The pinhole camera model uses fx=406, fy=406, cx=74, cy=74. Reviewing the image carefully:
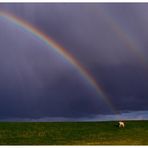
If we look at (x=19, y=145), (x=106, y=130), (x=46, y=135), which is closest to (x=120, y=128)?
(x=106, y=130)

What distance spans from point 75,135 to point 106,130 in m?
4.62

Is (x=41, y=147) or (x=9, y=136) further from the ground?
(x=9, y=136)

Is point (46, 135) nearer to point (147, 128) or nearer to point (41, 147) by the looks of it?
point (41, 147)

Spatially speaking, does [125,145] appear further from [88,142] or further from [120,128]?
[120,128]

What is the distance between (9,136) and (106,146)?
827cm

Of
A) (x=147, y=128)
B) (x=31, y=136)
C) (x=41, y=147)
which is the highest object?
(x=147, y=128)

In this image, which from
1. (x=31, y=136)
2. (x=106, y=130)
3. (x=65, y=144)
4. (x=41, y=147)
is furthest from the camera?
(x=106, y=130)

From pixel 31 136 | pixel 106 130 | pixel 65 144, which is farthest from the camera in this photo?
pixel 106 130

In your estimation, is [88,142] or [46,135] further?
[46,135]

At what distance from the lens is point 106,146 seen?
22.7 meters

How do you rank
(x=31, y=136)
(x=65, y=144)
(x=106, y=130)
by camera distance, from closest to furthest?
(x=65, y=144), (x=31, y=136), (x=106, y=130)

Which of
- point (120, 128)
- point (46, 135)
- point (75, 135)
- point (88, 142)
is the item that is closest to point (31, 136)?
point (46, 135)

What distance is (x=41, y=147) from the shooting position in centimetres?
2236

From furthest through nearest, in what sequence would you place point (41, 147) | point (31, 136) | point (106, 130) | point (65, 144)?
point (106, 130)
point (31, 136)
point (65, 144)
point (41, 147)
